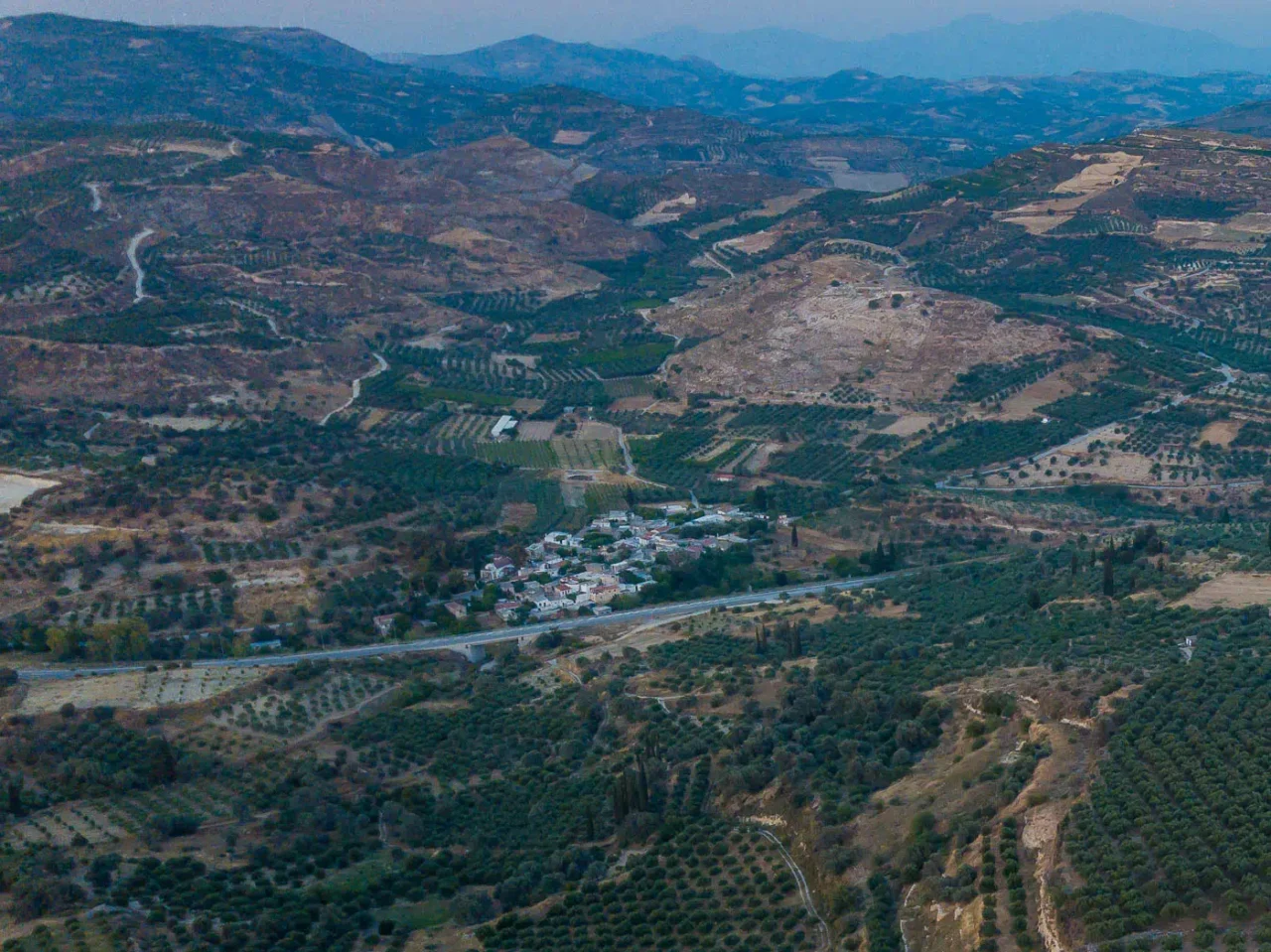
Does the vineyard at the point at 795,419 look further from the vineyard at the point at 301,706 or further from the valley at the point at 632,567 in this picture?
the vineyard at the point at 301,706

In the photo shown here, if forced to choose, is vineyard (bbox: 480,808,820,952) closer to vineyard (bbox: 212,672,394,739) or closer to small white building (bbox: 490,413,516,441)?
vineyard (bbox: 212,672,394,739)

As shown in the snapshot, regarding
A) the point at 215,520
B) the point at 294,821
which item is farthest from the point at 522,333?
the point at 294,821

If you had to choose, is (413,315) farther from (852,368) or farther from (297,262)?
(852,368)

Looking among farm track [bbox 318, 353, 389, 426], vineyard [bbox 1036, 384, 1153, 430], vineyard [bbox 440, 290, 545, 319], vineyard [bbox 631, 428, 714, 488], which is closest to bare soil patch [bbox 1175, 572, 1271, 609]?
vineyard [bbox 1036, 384, 1153, 430]

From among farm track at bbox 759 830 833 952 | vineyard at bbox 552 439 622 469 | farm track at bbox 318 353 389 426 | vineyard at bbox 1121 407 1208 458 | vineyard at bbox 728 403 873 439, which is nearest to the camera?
farm track at bbox 759 830 833 952

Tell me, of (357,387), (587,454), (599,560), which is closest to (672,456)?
(587,454)

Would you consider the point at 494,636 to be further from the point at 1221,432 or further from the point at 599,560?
the point at 1221,432
